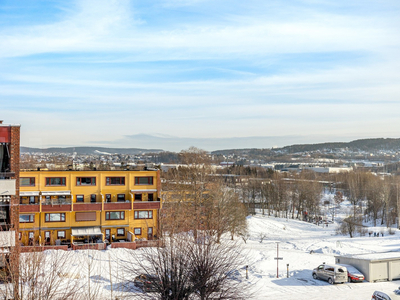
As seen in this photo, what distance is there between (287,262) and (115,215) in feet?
55.4

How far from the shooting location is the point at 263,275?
3088 cm

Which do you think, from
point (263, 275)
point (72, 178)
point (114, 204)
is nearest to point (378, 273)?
point (263, 275)

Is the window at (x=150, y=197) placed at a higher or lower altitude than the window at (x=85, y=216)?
higher

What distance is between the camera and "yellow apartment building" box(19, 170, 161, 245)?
38.8 meters

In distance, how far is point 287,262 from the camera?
117ft

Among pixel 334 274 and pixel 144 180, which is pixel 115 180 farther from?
pixel 334 274

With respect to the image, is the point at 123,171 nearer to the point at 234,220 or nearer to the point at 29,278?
the point at 234,220

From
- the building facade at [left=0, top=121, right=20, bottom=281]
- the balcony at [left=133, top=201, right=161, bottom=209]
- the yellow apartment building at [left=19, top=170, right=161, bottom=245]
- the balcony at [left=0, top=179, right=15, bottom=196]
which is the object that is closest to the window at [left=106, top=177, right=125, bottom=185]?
the yellow apartment building at [left=19, top=170, right=161, bottom=245]

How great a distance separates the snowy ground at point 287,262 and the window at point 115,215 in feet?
20.0

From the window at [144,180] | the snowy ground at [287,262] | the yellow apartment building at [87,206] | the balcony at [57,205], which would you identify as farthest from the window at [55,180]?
the snowy ground at [287,262]

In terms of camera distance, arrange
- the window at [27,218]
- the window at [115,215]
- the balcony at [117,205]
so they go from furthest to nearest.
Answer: the window at [115,215] → the balcony at [117,205] → the window at [27,218]

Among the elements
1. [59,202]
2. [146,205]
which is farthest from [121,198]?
[59,202]

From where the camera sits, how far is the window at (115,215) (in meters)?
40.9

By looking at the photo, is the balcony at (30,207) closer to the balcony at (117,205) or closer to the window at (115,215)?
the balcony at (117,205)
